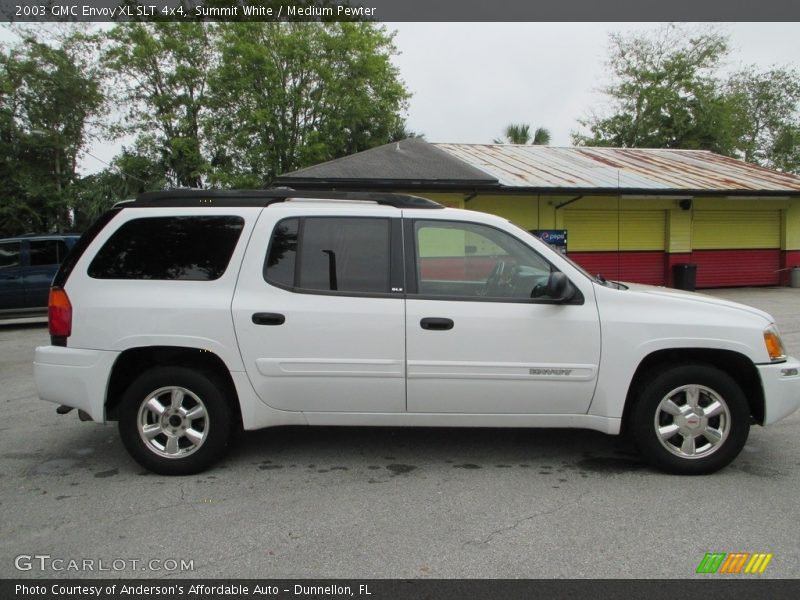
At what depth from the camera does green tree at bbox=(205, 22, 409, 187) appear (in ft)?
94.9

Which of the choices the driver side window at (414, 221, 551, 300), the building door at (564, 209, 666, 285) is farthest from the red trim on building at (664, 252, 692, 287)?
the driver side window at (414, 221, 551, 300)

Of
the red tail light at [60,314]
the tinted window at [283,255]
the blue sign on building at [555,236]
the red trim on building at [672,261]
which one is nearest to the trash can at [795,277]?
the red trim on building at [672,261]

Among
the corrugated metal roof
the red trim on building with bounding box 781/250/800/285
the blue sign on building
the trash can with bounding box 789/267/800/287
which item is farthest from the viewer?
the red trim on building with bounding box 781/250/800/285

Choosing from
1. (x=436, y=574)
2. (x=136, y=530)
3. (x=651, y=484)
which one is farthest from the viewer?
(x=651, y=484)

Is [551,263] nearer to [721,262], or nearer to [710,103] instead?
[721,262]

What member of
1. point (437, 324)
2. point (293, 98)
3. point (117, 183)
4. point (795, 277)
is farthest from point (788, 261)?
point (117, 183)

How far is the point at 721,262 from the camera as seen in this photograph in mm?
18406

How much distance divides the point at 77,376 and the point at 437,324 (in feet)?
8.10

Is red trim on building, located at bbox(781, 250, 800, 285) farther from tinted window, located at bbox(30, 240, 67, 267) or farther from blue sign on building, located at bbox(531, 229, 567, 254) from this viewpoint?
tinted window, located at bbox(30, 240, 67, 267)

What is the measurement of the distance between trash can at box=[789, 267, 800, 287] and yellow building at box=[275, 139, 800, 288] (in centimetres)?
26

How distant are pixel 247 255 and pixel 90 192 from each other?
24628 mm

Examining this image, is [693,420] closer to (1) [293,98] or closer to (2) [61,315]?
(2) [61,315]

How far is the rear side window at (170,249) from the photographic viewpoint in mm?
4062

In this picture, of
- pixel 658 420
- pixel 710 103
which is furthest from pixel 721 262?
pixel 710 103
